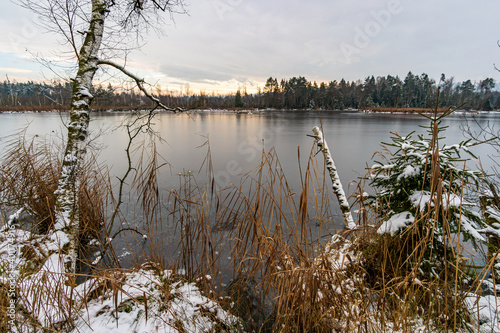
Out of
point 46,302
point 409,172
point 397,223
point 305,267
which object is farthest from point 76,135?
point 409,172

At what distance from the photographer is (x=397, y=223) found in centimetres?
208

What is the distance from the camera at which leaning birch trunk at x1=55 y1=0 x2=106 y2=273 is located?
110 inches

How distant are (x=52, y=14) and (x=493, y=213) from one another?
5983 mm

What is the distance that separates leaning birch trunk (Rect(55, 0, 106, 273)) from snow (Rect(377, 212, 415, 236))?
3537 millimetres

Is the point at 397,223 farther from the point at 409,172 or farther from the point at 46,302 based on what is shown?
the point at 46,302

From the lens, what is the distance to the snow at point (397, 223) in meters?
2.05

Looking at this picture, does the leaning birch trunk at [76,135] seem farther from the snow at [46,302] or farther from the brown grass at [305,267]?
the snow at [46,302]

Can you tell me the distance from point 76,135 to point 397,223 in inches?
152

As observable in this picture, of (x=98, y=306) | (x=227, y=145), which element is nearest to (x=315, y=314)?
(x=98, y=306)

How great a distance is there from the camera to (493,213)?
254 cm

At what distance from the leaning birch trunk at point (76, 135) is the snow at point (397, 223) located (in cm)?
354

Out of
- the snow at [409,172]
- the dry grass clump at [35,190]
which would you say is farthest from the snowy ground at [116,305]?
the dry grass clump at [35,190]

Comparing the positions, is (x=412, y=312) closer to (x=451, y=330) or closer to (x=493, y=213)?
(x=451, y=330)

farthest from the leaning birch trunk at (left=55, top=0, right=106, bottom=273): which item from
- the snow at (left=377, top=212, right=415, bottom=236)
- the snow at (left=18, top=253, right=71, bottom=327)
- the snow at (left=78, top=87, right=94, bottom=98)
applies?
the snow at (left=377, top=212, right=415, bottom=236)
